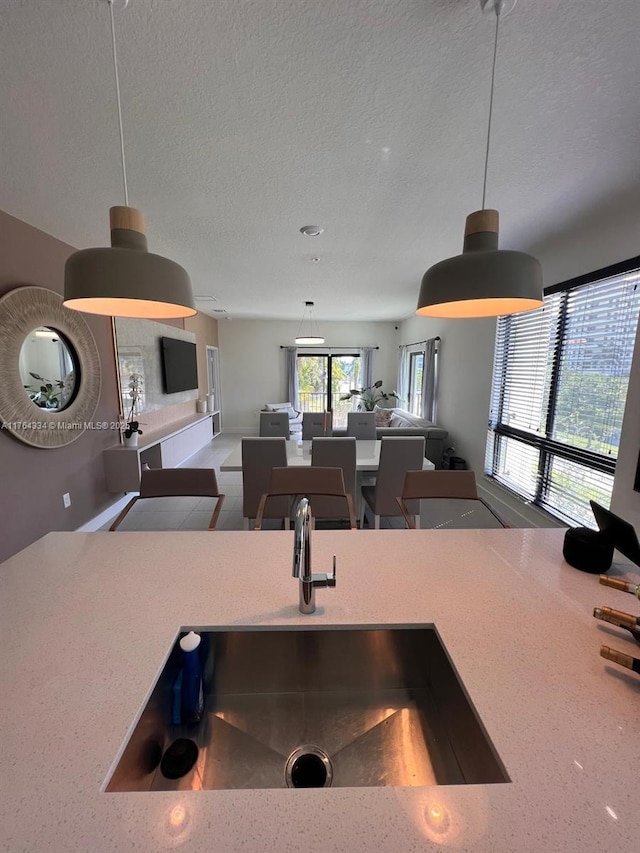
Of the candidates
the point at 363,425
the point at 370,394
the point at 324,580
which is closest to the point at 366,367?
the point at 370,394

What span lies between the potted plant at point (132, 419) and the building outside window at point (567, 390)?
12.4 ft

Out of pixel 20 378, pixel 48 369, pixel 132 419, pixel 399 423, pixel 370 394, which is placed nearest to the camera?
pixel 20 378

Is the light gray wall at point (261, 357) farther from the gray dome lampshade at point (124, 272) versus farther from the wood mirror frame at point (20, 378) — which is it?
the gray dome lampshade at point (124, 272)

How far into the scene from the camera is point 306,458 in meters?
3.12

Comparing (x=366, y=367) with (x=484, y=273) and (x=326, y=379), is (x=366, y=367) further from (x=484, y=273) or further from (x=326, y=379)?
(x=484, y=273)

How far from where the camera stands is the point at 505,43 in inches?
43.7

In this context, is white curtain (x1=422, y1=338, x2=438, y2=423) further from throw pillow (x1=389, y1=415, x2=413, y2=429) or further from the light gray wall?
the light gray wall

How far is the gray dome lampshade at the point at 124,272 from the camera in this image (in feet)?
2.85

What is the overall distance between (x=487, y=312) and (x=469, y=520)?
8.16ft

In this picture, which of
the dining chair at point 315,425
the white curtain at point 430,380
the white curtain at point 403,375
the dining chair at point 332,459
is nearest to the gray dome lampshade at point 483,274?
the dining chair at point 332,459

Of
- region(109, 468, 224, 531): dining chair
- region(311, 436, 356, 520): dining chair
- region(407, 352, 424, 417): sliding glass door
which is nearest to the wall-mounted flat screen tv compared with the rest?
region(311, 436, 356, 520): dining chair

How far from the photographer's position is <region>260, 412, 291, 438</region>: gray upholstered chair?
4325mm

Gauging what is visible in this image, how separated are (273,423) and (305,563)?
3.53m

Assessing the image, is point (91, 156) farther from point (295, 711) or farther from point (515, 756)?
point (515, 756)
